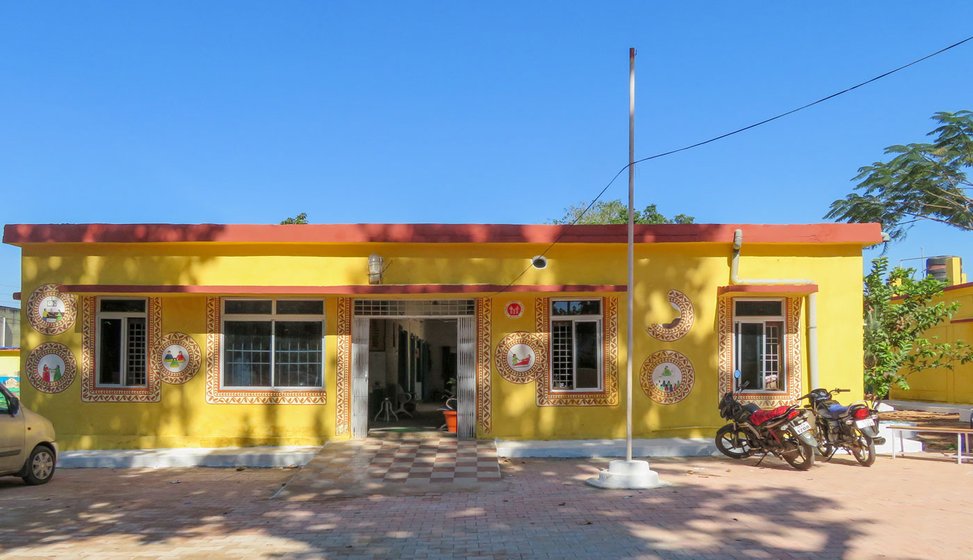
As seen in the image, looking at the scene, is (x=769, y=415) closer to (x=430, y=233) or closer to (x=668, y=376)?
(x=668, y=376)

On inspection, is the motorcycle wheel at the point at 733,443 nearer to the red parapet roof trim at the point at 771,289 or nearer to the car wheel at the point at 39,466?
the red parapet roof trim at the point at 771,289

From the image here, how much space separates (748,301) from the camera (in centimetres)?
1243

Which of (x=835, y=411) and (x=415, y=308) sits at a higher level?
(x=415, y=308)

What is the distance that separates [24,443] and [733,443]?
9.39 metres

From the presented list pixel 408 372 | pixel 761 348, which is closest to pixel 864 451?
pixel 761 348


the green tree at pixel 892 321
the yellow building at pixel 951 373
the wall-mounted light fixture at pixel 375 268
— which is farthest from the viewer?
the yellow building at pixel 951 373

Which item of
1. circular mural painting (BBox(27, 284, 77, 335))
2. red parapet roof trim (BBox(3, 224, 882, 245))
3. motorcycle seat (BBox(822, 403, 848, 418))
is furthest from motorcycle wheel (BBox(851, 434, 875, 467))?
circular mural painting (BBox(27, 284, 77, 335))

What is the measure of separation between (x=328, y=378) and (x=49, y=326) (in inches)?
172

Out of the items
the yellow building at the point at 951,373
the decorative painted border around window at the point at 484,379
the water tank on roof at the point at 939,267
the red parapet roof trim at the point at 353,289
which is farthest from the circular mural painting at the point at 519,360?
A: the water tank on roof at the point at 939,267

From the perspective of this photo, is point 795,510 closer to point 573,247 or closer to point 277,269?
point 573,247

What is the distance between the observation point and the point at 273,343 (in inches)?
485

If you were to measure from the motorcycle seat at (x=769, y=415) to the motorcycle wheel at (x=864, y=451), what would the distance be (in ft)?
3.42

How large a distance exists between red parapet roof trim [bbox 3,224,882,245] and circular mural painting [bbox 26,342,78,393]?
5.48 ft

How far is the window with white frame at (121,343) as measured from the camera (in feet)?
40.1
